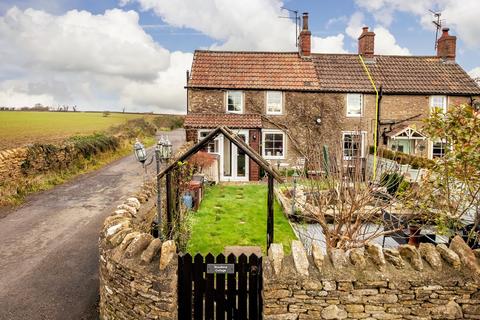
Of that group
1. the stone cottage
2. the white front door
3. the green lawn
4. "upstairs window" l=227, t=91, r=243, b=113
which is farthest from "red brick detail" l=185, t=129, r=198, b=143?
the green lawn

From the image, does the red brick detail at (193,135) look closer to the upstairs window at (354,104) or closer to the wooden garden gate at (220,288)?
the upstairs window at (354,104)

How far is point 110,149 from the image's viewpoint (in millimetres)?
26094

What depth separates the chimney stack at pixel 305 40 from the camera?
72.0ft


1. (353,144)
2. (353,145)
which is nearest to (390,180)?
(353,144)

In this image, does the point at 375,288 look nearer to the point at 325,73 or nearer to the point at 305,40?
the point at 325,73

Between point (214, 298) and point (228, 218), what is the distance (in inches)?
251

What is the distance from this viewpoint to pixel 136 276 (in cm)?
468

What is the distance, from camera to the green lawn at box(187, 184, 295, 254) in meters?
8.93

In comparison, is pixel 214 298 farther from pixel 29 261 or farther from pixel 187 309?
pixel 29 261

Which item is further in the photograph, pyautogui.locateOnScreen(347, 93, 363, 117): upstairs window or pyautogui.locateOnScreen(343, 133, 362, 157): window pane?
pyautogui.locateOnScreen(347, 93, 363, 117): upstairs window

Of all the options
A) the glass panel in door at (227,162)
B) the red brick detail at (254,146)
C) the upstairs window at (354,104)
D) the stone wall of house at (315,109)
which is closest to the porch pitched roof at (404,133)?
the stone wall of house at (315,109)

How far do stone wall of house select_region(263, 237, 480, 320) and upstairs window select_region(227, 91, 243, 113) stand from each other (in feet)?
54.1

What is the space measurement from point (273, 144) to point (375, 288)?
633 inches

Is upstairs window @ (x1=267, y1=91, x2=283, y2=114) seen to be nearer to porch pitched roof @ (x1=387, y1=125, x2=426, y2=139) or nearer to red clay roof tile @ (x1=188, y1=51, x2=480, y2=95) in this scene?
red clay roof tile @ (x1=188, y1=51, x2=480, y2=95)
